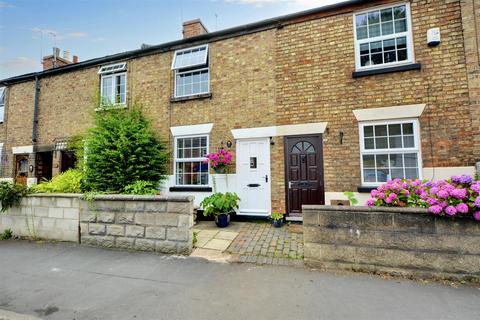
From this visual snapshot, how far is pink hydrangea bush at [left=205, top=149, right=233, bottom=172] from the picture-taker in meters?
6.37

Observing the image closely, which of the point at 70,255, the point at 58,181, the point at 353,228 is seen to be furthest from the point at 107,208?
the point at 353,228

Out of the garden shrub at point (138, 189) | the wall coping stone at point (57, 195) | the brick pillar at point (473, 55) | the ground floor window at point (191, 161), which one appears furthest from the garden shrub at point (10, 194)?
the brick pillar at point (473, 55)

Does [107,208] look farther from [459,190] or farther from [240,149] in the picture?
[459,190]

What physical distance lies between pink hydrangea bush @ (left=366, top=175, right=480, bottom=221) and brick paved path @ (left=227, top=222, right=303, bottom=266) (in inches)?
62.5

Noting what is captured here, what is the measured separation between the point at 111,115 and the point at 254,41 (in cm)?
502

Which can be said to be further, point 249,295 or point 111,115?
point 111,115

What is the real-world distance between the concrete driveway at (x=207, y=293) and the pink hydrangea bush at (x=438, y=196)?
3.27 ft

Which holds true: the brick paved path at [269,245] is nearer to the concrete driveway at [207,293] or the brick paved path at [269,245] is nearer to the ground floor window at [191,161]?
the concrete driveway at [207,293]

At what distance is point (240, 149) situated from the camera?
22.0ft

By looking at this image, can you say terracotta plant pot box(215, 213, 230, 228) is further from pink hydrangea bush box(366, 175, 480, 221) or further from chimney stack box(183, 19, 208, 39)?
chimney stack box(183, 19, 208, 39)

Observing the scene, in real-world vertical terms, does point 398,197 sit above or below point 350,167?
below

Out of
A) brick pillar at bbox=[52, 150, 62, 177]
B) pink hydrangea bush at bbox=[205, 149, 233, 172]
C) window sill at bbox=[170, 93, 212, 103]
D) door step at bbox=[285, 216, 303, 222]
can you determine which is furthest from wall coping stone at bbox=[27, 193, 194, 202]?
brick pillar at bbox=[52, 150, 62, 177]

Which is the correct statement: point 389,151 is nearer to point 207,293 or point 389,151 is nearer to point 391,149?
point 391,149

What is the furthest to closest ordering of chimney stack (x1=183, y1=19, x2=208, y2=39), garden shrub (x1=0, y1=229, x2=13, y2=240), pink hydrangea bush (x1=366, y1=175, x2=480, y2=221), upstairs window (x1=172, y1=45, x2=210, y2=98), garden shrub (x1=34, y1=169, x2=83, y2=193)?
chimney stack (x1=183, y1=19, x2=208, y2=39), upstairs window (x1=172, y1=45, x2=210, y2=98), garden shrub (x1=34, y1=169, x2=83, y2=193), garden shrub (x1=0, y1=229, x2=13, y2=240), pink hydrangea bush (x1=366, y1=175, x2=480, y2=221)
